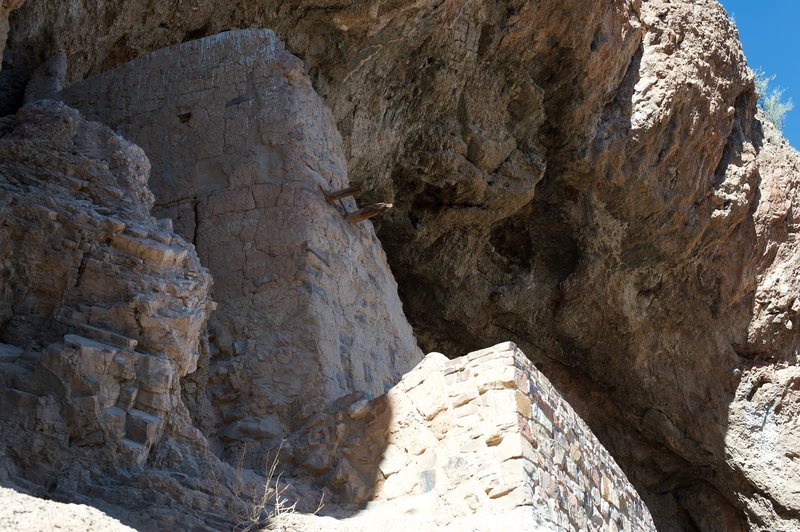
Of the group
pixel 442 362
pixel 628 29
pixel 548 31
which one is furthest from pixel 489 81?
pixel 442 362

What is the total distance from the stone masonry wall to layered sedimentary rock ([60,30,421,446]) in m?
0.54

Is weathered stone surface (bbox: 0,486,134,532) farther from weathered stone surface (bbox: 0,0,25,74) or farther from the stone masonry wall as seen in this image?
weathered stone surface (bbox: 0,0,25,74)

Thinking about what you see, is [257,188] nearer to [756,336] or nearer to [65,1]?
[65,1]

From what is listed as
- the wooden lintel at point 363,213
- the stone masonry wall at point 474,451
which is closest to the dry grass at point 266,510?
the stone masonry wall at point 474,451

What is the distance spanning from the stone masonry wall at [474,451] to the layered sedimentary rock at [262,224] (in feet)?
1.78

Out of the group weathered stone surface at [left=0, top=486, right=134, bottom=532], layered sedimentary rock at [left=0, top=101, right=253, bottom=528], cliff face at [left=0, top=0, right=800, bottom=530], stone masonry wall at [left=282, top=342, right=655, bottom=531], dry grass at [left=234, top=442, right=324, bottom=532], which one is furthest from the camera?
cliff face at [left=0, top=0, right=800, bottom=530]

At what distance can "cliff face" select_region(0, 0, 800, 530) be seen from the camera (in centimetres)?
1079

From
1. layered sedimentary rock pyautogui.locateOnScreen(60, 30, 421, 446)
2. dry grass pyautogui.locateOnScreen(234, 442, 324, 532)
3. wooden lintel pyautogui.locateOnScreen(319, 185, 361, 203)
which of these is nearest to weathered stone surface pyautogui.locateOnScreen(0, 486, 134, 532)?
dry grass pyautogui.locateOnScreen(234, 442, 324, 532)

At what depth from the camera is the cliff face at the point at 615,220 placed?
35.4ft

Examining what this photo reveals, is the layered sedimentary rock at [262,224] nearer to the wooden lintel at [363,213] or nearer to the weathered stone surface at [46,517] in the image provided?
the wooden lintel at [363,213]

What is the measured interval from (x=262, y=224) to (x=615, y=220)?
21.6ft

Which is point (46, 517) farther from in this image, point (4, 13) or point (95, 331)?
point (4, 13)

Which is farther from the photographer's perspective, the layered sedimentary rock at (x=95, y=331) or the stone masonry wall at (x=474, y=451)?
the stone masonry wall at (x=474, y=451)

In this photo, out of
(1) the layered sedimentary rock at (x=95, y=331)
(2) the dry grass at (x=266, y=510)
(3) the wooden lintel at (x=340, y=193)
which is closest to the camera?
(1) the layered sedimentary rock at (x=95, y=331)
